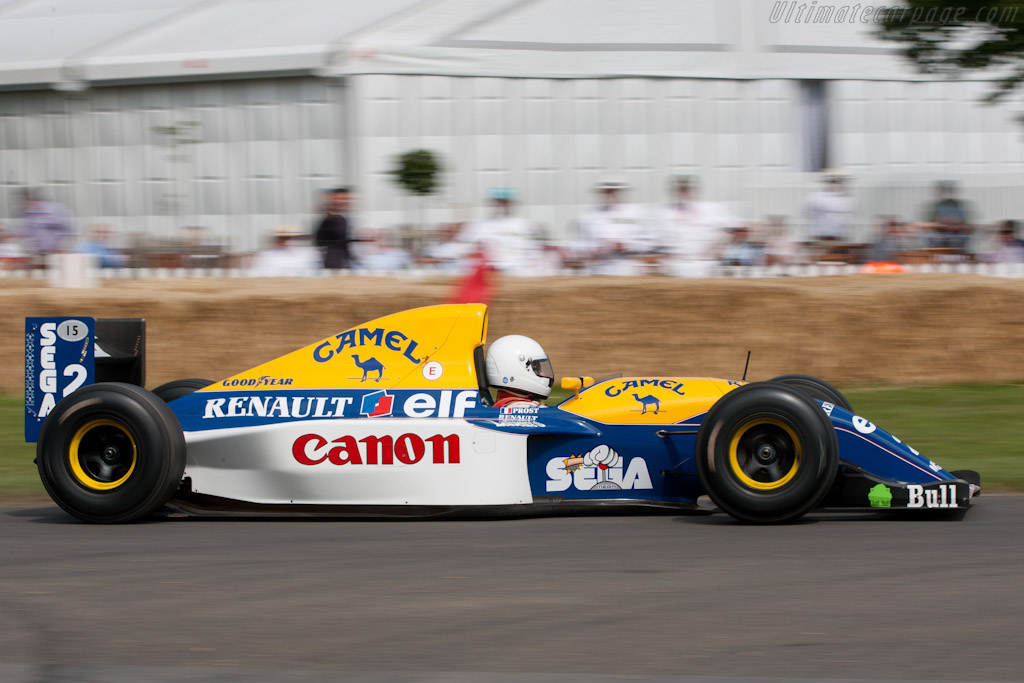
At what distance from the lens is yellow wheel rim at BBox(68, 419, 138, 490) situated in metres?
6.06

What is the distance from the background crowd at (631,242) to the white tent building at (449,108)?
3.18 meters

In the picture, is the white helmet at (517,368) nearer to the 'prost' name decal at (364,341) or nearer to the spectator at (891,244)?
the 'prost' name decal at (364,341)

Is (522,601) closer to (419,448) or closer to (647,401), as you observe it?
(419,448)

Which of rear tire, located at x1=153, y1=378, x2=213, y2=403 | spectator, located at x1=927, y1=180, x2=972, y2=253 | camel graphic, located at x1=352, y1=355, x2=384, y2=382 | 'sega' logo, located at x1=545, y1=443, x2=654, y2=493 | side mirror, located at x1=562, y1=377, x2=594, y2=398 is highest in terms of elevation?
spectator, located at x1=927, y1=180, x2=972, y2=253

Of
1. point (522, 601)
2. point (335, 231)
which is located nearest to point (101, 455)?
point (522, 601)

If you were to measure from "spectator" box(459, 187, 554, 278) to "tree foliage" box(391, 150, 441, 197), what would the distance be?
2899 millimetres

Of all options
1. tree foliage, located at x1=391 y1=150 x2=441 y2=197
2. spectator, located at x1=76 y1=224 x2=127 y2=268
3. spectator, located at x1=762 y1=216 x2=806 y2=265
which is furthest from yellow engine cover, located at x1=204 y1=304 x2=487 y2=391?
tree foliage, located at x1=391 y1=150 x2=441 y2=197

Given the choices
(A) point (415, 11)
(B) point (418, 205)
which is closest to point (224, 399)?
(B) point (418, 205)

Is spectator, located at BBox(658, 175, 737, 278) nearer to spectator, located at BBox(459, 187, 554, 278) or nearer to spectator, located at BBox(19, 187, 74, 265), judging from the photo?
spectator, located at BBox(459, 187, 554, 278)

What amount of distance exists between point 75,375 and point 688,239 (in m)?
6.27

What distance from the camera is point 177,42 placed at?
54.7ft

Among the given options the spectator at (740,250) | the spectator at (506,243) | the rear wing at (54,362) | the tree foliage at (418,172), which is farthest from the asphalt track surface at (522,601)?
the tree foliage at (418,172)

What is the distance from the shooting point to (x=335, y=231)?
1142 centimetres

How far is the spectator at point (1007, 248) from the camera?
38.2 ft
